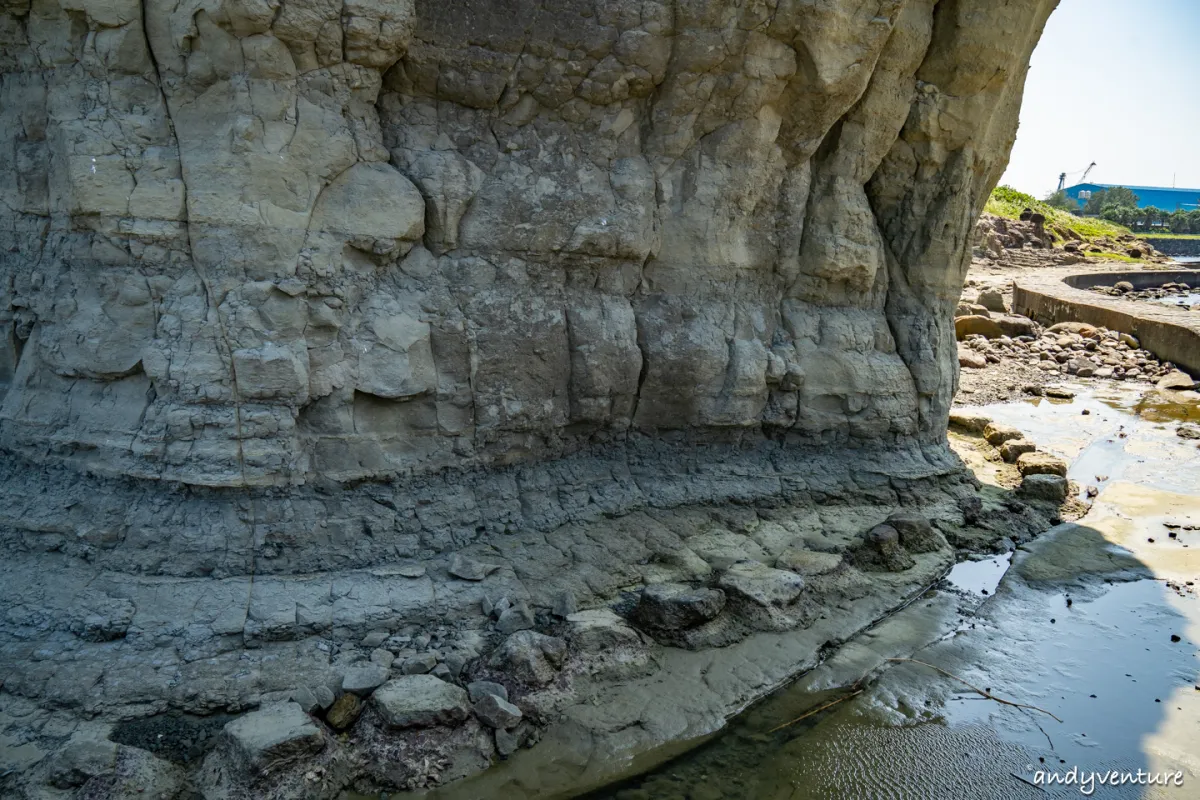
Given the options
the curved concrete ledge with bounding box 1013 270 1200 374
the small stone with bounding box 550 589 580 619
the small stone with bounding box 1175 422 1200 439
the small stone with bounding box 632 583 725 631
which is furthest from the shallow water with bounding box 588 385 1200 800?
the curved concrete ledge with bounding box 1013 270 1200 374

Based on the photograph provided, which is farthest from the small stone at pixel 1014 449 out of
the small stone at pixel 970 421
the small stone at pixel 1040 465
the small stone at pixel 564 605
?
the small stone at pixel 564 605

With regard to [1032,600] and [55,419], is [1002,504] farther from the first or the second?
[55,419]

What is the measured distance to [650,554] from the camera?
5.71 metres

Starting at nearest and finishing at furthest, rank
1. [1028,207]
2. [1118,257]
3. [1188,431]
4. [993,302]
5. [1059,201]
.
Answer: [1188,431] < [993,302] < [1118,257] < [1028,207] < [1059,201]

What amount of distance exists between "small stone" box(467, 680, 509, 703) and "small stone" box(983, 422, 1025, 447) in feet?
24.7

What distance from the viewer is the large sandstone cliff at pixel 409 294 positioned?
176 inches

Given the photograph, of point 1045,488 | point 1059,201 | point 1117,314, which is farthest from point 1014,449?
point 1059,201

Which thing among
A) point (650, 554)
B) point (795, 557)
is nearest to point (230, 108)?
point (650, 554)

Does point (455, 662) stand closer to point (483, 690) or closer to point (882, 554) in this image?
point (483, 690)

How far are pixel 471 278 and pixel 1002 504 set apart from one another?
5.40 m

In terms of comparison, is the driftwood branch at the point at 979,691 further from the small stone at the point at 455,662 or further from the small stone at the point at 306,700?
the small stone at the point at 306,700

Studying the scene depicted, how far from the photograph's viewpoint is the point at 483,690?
13.9 ft

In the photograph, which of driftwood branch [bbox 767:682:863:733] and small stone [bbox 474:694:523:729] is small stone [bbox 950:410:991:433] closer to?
driftwood branch [bbox 767:682:863:733]

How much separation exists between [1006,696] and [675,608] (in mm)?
2040
